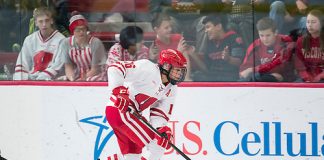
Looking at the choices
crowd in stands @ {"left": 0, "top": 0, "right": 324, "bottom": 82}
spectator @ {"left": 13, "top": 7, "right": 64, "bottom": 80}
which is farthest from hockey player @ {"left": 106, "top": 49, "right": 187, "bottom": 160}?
spectator @ {"left": 13, "top": 7, "right": 64, "bottom": 80}

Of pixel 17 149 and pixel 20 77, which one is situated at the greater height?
pixel 20 77

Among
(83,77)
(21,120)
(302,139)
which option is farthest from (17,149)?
(302,139)

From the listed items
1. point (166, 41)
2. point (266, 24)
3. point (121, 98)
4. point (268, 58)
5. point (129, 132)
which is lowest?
point (129, 132)

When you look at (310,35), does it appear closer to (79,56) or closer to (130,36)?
(130,36)

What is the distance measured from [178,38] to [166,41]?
0.09 metres

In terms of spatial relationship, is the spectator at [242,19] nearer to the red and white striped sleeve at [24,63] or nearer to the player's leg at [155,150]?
the player's leg at [155,150]

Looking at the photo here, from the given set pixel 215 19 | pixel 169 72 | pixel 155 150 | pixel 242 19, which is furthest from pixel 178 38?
pixel 155 150

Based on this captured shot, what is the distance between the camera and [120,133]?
23.2 ft

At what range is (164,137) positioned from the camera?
705cm

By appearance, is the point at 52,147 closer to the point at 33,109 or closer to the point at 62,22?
the point at 33,109

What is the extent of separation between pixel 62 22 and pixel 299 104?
74.0 inches

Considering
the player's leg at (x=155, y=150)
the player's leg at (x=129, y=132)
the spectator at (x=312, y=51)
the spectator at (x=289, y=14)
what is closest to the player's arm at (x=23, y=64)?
the player's leg at (x=129, y=132)

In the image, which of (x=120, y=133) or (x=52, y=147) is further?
(x=52, y=147)

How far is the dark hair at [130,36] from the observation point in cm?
774
